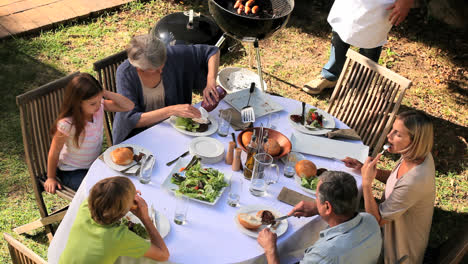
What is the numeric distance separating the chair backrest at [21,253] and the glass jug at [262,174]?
135 centimetres

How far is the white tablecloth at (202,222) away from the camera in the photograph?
2.63 metres

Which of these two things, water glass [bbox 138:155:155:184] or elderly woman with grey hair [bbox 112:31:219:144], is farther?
elderly woman with grey hair [bbox 112:31:219:144]

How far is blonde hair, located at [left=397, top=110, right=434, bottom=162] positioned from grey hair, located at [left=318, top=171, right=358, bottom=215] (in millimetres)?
781

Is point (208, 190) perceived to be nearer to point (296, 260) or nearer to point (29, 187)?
point (296, 260)

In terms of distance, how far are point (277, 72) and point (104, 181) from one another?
170 inches

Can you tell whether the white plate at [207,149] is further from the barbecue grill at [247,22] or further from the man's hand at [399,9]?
the man's hand at [399,9]

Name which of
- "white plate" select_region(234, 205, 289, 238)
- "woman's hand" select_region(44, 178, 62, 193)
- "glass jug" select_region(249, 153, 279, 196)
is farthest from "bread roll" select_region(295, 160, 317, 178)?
"woman's hand" select_region(44, 178, 62, 193)

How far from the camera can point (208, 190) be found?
9.75ft

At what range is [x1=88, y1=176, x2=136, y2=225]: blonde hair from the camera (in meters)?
2.39

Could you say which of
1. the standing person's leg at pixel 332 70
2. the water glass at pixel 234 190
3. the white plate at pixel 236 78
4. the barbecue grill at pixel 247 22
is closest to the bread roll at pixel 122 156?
the water glass at pixel 234 190

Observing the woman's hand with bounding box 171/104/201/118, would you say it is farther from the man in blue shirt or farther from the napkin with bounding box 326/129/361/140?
the man in blue shirt

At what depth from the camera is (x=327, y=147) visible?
3.56 meters

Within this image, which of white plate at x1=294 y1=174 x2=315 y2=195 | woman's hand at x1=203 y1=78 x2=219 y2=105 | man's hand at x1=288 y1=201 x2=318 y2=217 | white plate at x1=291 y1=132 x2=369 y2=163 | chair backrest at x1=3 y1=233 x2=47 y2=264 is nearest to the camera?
chair backrest at x1=3 y1=233 x2=47 y2=264

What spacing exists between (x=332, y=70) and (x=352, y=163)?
2724mm
